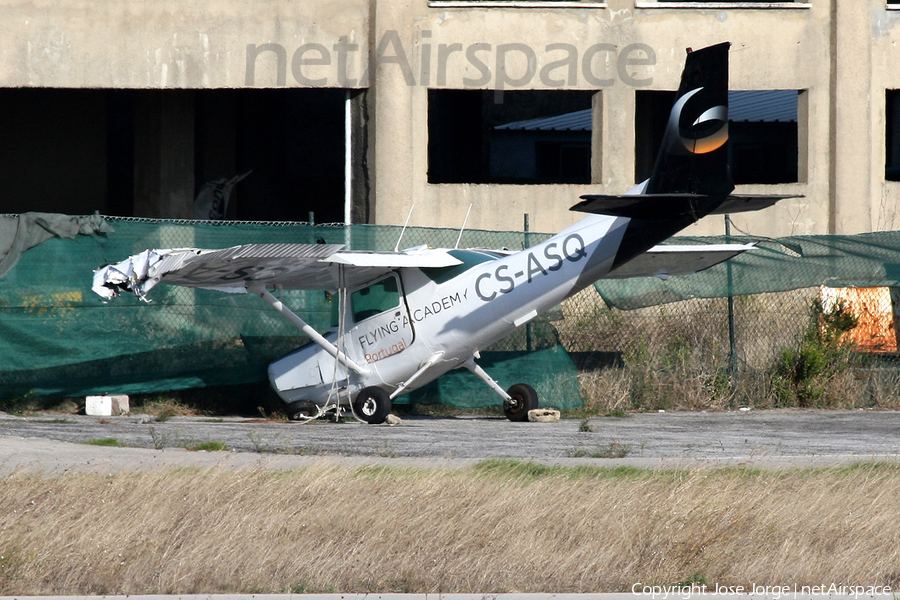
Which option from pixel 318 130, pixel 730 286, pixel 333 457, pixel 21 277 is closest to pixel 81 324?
pixel 21 277

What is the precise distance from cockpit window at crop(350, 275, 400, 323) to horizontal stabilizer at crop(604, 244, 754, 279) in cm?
268

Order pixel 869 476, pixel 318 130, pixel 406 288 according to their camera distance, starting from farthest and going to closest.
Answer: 1. pixel 318 130
2. pixel 406 288
3. pixel 869 476

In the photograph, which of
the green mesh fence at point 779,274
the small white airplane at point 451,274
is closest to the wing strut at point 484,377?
the small white airplane at point 451,274

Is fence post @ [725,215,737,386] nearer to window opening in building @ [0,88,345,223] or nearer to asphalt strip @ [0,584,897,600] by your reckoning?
asphalt strip @ [0,584,897,600]

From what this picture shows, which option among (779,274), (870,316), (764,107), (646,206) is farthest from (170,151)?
(764,107)

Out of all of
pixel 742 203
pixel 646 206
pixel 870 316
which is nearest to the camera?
pixel 742 203

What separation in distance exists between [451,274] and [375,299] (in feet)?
3.46

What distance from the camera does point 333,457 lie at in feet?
29.7

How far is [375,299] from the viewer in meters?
13.4

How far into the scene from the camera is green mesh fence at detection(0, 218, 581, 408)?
13.4m

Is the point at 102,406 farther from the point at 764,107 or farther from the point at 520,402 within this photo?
the point at 764,107

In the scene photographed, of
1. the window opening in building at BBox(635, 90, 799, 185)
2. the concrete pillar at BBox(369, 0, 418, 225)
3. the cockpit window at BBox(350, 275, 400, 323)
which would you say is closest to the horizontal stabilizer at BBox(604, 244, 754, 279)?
the cockpit window at BBox(350, 275, 400, 323)

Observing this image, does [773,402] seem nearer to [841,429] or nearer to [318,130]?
[841,429]

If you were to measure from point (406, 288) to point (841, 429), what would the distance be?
5332 mm
